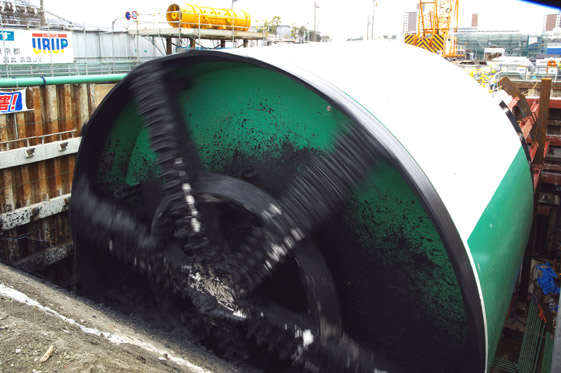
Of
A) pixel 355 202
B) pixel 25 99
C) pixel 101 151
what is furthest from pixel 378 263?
pixel 25 99

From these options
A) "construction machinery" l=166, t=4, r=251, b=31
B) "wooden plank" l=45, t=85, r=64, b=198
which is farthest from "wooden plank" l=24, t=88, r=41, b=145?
"construction machinery" l=166, t=4, r=251, b=31

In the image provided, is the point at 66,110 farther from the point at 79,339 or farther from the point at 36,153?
the point at 79,339

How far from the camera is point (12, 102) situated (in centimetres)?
604

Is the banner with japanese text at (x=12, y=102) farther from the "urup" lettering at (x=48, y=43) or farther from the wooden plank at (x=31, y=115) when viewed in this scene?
the "urup" lettering at (x=48, y=43)

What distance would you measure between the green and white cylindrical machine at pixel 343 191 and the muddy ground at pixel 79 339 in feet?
1.47

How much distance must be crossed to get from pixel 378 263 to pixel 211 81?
1728 mm

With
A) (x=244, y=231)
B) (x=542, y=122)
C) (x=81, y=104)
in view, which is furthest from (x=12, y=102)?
(x=542, y=122)

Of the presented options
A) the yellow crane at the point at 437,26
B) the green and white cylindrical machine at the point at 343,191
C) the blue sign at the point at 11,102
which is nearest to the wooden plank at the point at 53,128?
the blue sign at the point at 11,102

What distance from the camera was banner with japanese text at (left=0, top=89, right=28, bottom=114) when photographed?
5.93 metres

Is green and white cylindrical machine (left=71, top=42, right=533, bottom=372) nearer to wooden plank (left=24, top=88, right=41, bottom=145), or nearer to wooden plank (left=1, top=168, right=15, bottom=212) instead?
wooden plank (left=1, top=168, right=15, bottom=212)

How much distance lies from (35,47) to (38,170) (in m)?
5.22

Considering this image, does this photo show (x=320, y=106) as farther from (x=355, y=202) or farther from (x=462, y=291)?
(x=462, y=291)

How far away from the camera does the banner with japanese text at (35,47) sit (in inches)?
390

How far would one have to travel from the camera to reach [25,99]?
6.26 meters
